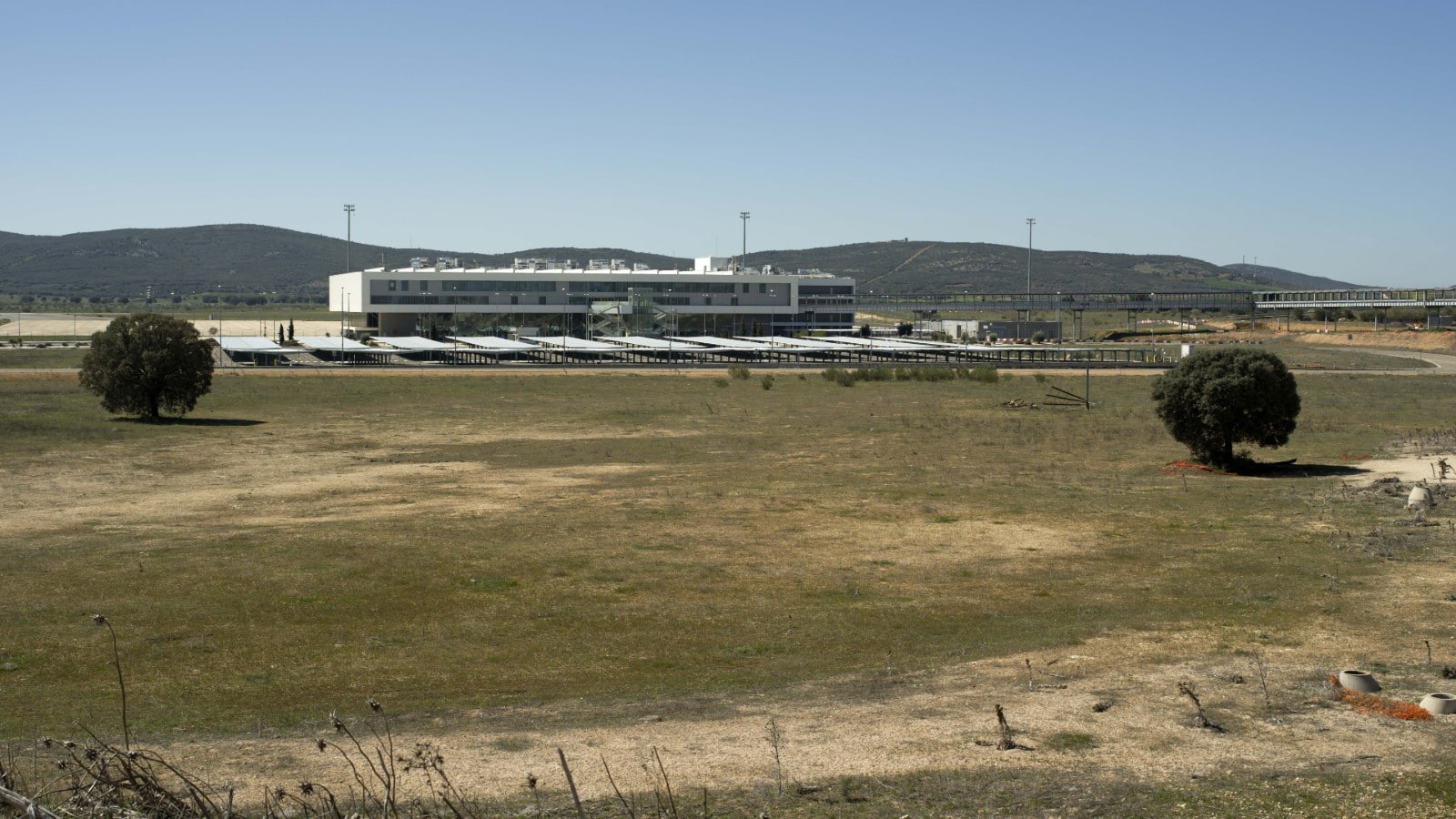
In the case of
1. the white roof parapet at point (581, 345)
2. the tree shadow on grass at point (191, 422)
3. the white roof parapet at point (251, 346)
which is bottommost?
the tree shadow on grass at point (191, 422)

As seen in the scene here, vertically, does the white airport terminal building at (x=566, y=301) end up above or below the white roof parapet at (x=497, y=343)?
above

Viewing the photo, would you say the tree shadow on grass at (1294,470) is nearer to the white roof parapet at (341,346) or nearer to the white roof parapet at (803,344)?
the white roof parapet at (803,344)

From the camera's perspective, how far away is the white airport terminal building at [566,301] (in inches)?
5846

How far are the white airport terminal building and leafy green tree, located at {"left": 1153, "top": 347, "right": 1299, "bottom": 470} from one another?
110981 millimetres

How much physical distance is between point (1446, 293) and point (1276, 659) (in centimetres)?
15906

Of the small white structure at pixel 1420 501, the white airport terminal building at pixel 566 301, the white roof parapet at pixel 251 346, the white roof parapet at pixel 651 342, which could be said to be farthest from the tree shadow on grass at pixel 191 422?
the white airport terminal building at pixel 566 301

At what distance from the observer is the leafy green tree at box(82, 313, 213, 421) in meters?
61.6

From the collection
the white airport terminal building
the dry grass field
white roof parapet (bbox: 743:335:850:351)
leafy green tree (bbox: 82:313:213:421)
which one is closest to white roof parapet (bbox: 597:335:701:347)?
Result: the white airport terminal building

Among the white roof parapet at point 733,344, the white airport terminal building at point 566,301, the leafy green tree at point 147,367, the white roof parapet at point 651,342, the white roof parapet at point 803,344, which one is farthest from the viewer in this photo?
the white airport terminal building at point 566,301

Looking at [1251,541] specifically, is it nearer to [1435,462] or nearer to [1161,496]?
[1161,496]

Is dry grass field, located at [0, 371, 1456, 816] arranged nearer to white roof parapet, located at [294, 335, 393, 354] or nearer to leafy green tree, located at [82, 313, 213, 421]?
leafy green tree, located at [82, 313, 213, 421]

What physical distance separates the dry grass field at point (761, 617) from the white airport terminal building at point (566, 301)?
98.6m

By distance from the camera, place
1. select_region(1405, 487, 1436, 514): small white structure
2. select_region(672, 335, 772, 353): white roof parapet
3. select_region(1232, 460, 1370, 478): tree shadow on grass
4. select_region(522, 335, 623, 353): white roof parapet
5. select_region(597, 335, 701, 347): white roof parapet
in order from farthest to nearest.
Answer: select_region(597, 335, 701, 347): white roof parapet < select_region(672, 335, 772, 353): white roof parapet < select_region(522, 335, 623, 353): white roof parapet < select_region(1232, 460, 1370, 478): tree shadow on grass < select_region(1405, 487, 1436, 514): small white structure

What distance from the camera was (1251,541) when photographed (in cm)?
3086
